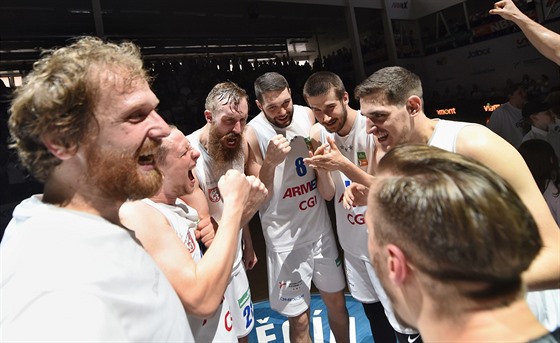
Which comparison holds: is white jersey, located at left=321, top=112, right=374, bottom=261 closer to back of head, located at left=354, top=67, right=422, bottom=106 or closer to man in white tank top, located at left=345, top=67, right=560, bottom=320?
man in white tank top, located at left=345, top=67, right=560, bottom=320

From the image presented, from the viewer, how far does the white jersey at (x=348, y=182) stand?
2596mm

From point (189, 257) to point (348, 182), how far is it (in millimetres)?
1701

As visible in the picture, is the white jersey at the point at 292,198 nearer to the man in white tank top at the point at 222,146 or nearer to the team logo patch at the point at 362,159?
the man in white tank top at the point at 222,146

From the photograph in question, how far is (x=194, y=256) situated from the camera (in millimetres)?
1576

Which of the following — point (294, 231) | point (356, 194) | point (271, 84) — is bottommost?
point (294, 231)

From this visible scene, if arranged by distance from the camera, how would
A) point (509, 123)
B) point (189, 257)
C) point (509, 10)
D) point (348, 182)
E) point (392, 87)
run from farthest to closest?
point (509, 123) < point (348, 182) < point (509, 10) < point (392, 87) < point (189, 257)

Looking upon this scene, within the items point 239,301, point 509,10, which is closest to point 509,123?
point 509,10

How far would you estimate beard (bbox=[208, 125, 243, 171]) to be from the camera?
2.60m

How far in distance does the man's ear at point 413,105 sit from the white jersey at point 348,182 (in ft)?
2.23

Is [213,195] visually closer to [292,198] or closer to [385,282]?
[292,198]

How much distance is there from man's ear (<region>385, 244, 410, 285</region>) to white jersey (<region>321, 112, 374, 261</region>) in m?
1.82

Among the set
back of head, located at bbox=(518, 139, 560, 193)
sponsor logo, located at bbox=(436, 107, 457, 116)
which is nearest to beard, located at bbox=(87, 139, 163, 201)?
back of head, located at bbox=(518, 139, 560, 193)

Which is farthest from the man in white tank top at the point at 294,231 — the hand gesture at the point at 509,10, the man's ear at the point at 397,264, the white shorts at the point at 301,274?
the man's ear at the point at 397,264

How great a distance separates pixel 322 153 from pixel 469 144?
0.91m
